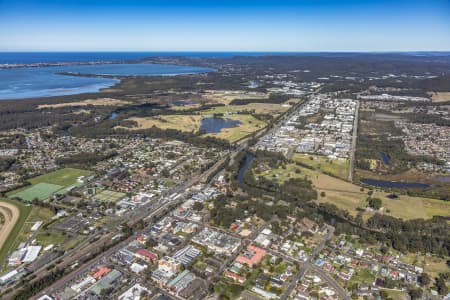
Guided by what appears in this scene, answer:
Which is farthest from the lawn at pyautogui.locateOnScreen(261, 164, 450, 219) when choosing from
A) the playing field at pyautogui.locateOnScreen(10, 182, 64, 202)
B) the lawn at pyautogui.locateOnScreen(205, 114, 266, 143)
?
the playing field at pyautogui.locateOnScreen(10, 182, 64, 202)

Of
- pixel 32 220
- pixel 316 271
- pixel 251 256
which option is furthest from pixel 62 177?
pixel 316 271

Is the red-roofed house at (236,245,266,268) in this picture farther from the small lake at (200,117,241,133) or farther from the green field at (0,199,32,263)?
the small lake at (200,117,241,133)

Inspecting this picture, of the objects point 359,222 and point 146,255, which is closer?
point 146,255

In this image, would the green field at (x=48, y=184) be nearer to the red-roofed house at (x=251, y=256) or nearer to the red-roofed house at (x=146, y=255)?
the red-roofed house at (x=146, y=255)

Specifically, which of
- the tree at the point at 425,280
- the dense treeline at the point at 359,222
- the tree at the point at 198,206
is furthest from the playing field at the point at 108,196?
the tree at the point at 425,280

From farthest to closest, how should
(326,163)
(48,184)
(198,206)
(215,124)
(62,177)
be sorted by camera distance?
(215,124) → (326,163) → (62,177) → (48,184) → (198,206)

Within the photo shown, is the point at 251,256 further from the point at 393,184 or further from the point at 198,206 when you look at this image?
the point at 393,184

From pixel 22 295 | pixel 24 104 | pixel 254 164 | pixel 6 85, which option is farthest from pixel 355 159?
pixel 6 85
